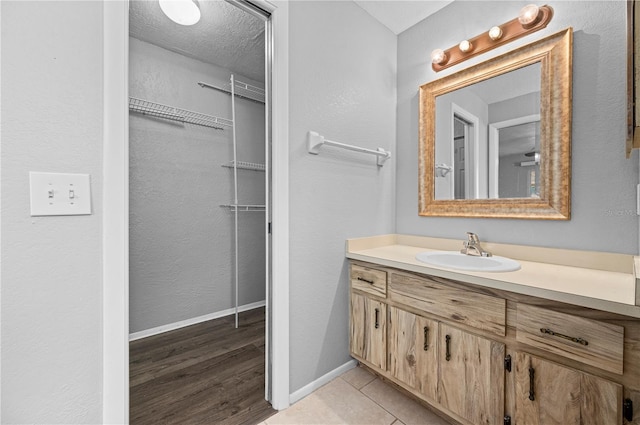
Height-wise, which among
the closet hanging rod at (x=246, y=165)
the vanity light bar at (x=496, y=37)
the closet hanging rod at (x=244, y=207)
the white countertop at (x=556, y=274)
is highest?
the vanity light bar at (x=496, y=37)

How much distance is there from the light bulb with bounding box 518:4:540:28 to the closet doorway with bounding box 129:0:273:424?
1530 millimetres

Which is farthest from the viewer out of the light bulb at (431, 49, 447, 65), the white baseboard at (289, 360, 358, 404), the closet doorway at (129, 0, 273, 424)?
the closet doorway at (129, 0, 273, 424)

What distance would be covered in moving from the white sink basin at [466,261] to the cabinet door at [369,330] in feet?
1.31

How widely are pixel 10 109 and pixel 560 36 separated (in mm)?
2250

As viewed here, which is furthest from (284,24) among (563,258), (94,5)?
(563,258)

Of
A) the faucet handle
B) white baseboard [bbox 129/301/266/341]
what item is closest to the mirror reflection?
the faucet handle

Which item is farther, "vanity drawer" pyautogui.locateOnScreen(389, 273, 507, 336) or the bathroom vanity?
"vanity drawer" pyautogui.locateOnScreen(389, 273, 507, 336)

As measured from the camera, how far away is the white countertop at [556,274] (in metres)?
0.89

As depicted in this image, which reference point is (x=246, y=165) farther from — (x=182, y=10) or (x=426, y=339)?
(x=426, y=339)

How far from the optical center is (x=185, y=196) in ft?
8.02

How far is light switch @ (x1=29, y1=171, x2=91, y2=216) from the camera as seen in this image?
0.81 metres

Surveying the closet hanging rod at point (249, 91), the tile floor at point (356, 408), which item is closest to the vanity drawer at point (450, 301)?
the tile floor at point (356, 408)

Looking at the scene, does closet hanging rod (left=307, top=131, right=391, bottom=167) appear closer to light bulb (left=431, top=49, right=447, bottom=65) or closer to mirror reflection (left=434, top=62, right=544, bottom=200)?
mirror reflection (left=434, top=62, right=544, bottom=200)

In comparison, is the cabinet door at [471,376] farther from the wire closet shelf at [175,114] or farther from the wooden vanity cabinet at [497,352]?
the wire closet shelf at [175,114]
